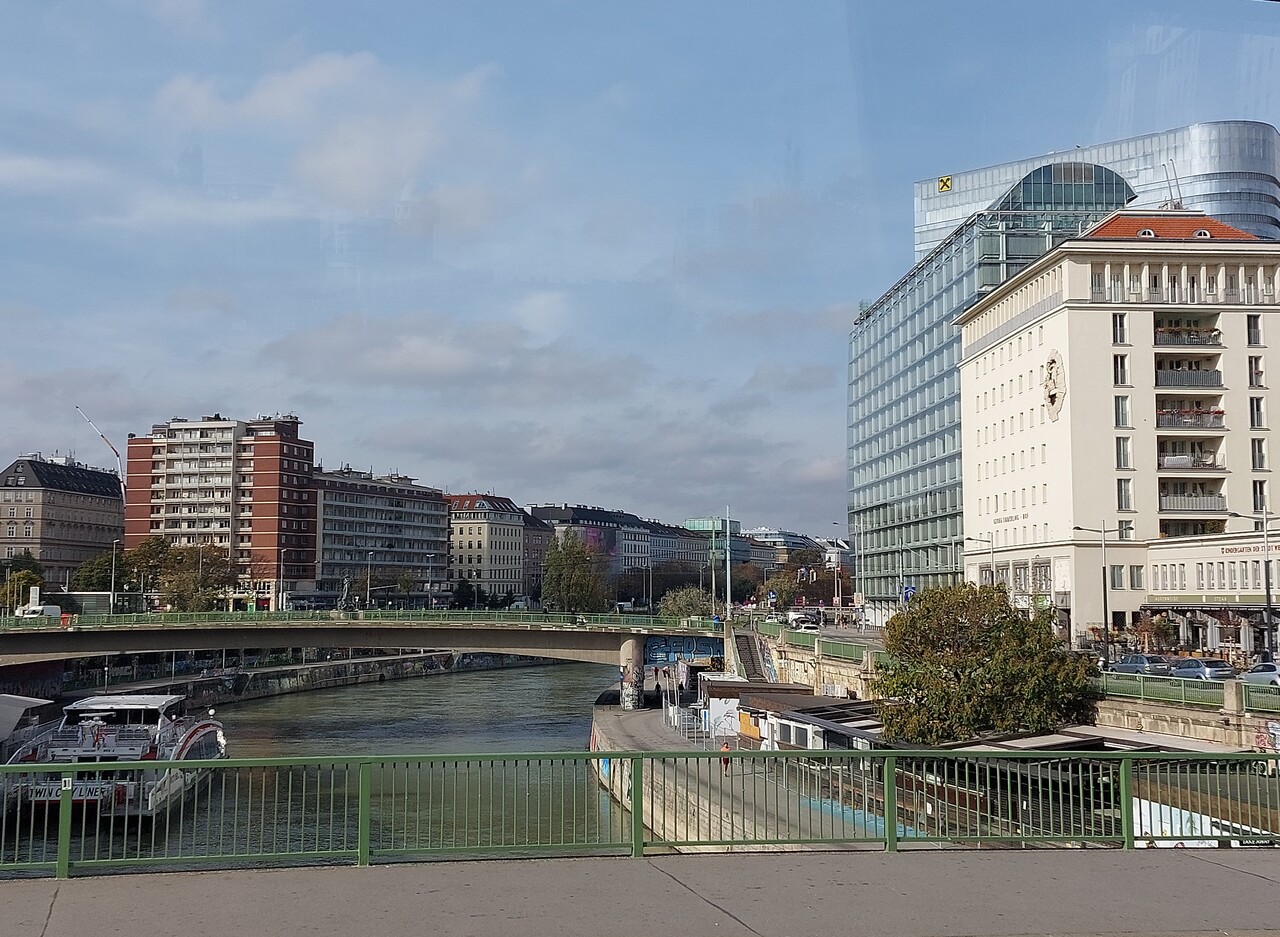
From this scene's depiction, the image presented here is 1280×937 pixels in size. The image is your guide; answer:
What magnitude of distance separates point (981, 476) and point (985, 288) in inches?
540

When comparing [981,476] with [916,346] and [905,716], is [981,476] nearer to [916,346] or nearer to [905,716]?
[916,346]

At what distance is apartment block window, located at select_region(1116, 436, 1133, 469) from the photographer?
6806 cm

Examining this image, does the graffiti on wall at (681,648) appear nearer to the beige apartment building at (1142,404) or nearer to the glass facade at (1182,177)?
the beige apartment building at (1142,404)

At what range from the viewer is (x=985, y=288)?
87.5 meters

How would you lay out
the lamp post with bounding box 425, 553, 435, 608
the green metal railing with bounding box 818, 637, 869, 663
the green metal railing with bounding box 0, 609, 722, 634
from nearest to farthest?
the green metal railing with bounding box 818, 637, 869, 663 → the green metal railing with bounding box 0, 609, 722, 634 → the lamp post with bounding box 425, 553, 435, 608

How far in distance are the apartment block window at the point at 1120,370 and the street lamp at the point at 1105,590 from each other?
7.74 metres

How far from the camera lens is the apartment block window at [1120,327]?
68775 millimetres

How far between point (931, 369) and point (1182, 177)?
205ft

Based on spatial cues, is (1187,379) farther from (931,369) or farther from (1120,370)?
(931,369)

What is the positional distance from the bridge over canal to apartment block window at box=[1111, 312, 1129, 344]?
98.6ft

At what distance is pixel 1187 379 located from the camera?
69188 mm

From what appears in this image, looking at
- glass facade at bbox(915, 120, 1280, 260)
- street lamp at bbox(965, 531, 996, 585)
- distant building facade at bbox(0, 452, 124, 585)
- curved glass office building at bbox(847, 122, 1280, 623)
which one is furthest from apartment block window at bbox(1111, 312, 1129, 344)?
distant building facade at bbox(0, 452, 124, 585)

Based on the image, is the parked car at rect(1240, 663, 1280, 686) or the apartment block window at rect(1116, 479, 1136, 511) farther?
the apartment block window at rect(1116, 479, 1136, 511)

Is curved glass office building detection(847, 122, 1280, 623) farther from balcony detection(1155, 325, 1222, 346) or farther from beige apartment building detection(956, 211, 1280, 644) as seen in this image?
balcony detection(1155, 325, 1222, 346)
